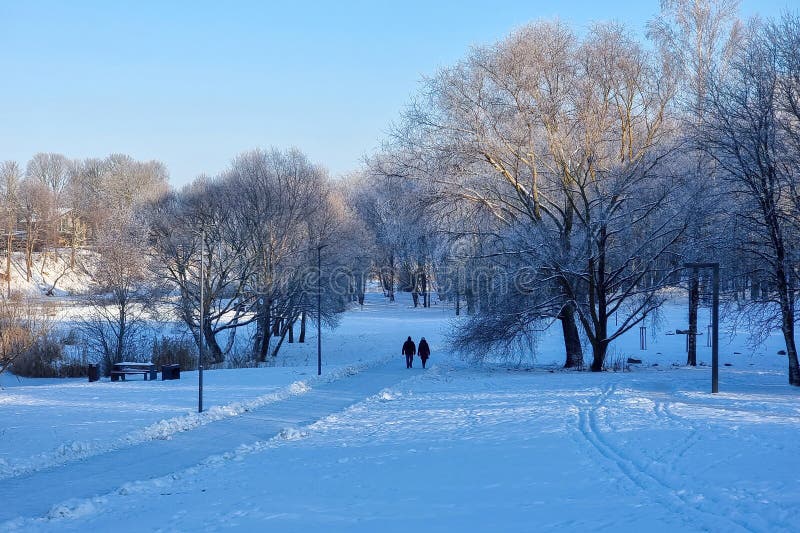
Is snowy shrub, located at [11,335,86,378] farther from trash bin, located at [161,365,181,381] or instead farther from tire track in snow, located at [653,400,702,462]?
tire track in snow, located at [653,400,702,462]

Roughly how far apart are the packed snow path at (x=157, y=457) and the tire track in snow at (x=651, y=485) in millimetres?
6271

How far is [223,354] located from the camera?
132 ft

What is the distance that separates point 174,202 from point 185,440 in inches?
1243

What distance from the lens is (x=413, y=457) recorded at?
40.8 ft

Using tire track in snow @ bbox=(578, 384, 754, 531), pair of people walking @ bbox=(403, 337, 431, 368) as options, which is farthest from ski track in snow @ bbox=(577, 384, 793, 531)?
pair of people walking @ bbox=(403, 337, 431, 368)

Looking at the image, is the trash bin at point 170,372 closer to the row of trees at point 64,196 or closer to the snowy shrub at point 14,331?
the snowy shrub at point 14,331

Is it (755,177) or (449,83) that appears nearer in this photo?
(755,177)

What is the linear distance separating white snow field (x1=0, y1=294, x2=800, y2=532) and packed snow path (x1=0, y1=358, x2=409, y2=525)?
0.05m

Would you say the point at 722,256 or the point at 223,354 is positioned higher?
the point at 722,256

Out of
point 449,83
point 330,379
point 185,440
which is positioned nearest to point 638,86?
point 449,83

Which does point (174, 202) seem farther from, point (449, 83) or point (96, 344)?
point (449, 83)

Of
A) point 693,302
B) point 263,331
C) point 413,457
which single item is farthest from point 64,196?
point 413,457

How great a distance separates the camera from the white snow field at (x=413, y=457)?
8742 mm

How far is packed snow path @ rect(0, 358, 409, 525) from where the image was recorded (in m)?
10.8
